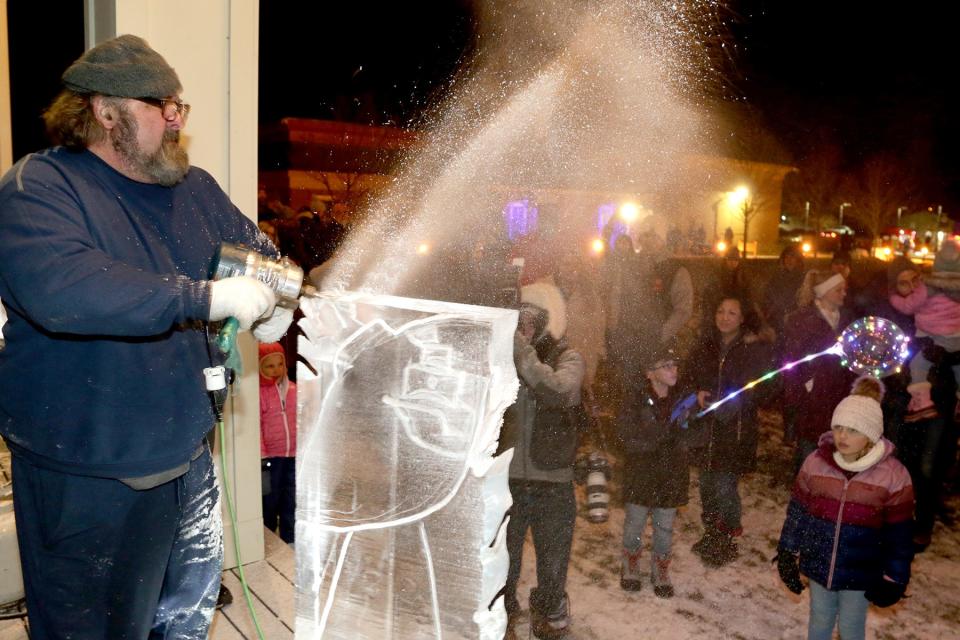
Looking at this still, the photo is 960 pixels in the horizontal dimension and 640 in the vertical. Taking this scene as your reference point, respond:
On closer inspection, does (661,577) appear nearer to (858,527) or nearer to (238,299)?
(858,527)

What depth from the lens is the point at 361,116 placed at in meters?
12.1

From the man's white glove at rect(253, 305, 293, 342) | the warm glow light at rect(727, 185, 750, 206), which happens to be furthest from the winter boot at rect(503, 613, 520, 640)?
the warm glow light at rect(727, 185, 750, 206)

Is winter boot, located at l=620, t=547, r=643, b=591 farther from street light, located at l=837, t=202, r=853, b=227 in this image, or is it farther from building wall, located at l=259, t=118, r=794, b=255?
street light, located at l=837, t=202, r=853, b=227

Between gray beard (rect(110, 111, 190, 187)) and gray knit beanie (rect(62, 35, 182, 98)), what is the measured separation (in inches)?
2.8

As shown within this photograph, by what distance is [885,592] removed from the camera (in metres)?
2.98

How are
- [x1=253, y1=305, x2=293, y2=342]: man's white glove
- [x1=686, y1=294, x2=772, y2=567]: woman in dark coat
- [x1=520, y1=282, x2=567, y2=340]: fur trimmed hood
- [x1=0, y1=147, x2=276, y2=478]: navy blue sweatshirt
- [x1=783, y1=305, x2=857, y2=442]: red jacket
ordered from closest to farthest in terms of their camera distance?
[x1=0, y1=147, x2=276, y2=478]: navy blue sweatshirt
[x1=253, y1=305, x2=293, y2=342]: man's white glove
[x1=520, y1=282, x2=567, y2=340]: fur trimmed hood
[x1=686, y1=294, x2=772, y2=567]: woman in dark coat
[x1=783, y1=305, x2=857, y2=442]: red jacket

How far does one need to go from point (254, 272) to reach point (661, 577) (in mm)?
3006

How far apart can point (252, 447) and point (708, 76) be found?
4.30 metres

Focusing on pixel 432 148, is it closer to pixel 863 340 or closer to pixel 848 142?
pixel 863 340

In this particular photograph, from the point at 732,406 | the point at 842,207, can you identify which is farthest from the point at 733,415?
the point at 842,207

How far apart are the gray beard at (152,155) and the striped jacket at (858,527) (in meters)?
2.92

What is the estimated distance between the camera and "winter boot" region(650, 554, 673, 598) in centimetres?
394

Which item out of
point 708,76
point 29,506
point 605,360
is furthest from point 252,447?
point 708,76

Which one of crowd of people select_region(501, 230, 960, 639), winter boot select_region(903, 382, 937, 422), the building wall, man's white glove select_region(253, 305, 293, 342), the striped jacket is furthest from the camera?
the building wall
